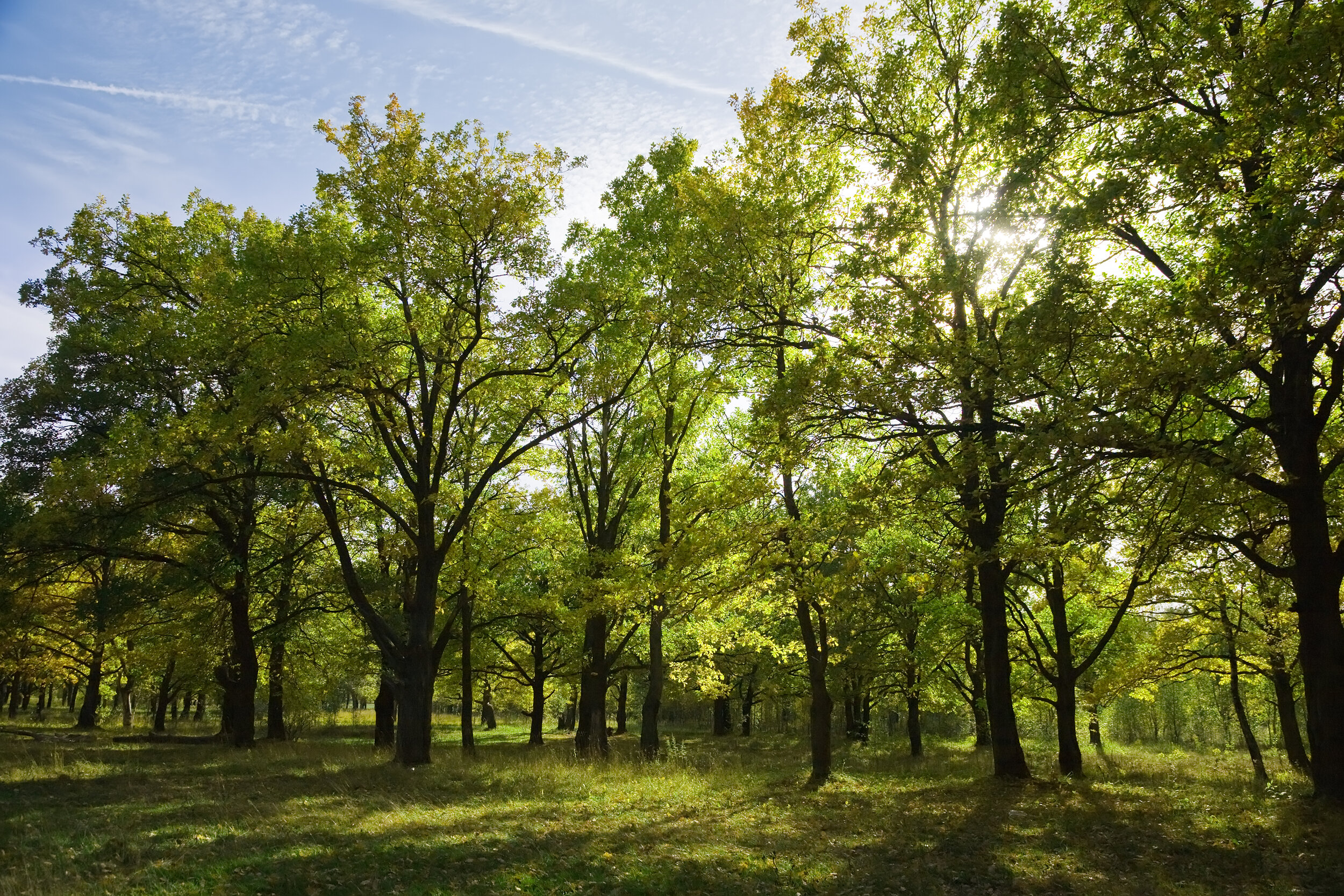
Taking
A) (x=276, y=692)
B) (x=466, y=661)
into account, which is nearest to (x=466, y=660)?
(x=466, y=661)

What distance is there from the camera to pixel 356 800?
11.6 meters

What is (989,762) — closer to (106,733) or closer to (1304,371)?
(1304,371)

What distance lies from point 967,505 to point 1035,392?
331 cm

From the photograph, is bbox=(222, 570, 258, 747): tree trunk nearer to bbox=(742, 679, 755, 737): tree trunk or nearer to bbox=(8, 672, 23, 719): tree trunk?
bbox=(8, 672, 23, 719): tree trunk

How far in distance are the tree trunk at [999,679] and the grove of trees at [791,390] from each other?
2.6 inches

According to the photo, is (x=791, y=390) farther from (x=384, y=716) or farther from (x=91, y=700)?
(x=91, y=700)

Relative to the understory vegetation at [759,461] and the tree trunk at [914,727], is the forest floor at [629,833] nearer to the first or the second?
the understory vegetation at [759,461]

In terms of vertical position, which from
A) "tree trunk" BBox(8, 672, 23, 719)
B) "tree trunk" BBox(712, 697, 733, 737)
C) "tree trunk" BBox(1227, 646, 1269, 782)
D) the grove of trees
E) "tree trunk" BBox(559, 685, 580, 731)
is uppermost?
the grove of trees

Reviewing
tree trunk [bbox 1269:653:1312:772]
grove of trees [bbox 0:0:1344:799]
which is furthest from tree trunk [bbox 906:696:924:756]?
tree trunk [bbox 1269:653:1312:772]

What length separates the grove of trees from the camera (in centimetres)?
851

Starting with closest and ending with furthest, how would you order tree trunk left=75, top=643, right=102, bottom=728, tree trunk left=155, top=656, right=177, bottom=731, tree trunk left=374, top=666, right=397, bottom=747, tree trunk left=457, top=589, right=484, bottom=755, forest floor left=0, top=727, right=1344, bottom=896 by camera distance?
1. forest floor left=0, top=727, right=1344, bottom=896
2. tree trunk left=457, top=589, right=484, bottom=755
3. tree trunk left=374, top=666, right=397, bottom=747
4. tree trunk left=75, top=643, right=102, bottom=728
5. tree trunk left=155, top=656, right=177, bottom=731

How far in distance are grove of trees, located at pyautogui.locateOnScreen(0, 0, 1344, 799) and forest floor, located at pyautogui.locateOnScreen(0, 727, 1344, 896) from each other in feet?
6.70

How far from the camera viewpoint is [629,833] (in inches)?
391

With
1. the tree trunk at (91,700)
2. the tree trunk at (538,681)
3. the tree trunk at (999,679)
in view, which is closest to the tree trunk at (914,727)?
the tree trunk at (999,679)
